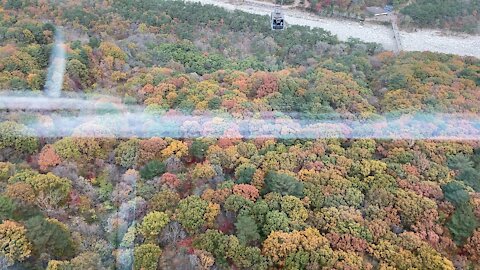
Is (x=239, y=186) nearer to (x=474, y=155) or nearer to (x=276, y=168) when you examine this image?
(x=276, y=168)

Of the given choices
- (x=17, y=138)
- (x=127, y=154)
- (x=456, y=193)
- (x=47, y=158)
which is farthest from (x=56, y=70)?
(x=456, y=193)

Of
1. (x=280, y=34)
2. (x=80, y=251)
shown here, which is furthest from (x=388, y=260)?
(x=280, y=34)

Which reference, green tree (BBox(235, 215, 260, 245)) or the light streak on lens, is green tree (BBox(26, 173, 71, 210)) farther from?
the light streak on lens

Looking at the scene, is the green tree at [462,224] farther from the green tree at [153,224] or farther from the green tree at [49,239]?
the green tree at [49,239]

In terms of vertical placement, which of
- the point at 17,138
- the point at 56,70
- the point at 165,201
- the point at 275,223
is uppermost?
the point at 56,70

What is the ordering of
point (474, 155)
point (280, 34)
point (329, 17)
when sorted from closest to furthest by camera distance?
point (474, 155), point (280, 34), point (329, 17)

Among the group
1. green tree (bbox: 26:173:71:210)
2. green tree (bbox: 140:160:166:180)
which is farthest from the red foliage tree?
green tree (bbox: 140:160:166:180)

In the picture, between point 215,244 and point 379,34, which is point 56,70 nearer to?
point 215,244
